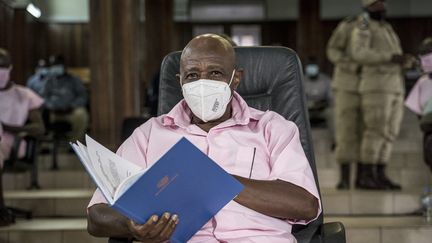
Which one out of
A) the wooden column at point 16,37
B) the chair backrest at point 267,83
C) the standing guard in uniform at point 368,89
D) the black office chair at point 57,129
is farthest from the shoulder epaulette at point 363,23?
the wooden column at point 16,37

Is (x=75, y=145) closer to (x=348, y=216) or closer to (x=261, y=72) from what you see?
(x=261, y=72)

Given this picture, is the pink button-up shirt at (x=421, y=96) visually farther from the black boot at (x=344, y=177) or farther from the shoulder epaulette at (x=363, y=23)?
the black boot at (x=344, y=177)

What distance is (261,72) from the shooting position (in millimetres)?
2830

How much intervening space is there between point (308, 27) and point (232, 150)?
9.40m

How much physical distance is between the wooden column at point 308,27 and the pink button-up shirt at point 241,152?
9.23 m

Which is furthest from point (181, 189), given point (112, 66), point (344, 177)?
point (112, 66)

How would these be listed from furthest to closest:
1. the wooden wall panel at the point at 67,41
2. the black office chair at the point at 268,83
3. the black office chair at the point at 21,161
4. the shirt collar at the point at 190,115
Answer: the wooden wall panel at the point at 67,41, the black office chair at the point at 21,161, the black office chair at the point at 268,83, the shirt collar at the point at 190,115

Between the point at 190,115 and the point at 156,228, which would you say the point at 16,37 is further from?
the point at 156,228

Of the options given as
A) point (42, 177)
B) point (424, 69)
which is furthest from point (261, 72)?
point (42, 177)

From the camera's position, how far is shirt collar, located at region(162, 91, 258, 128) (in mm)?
2498

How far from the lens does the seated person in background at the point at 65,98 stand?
28.1ft

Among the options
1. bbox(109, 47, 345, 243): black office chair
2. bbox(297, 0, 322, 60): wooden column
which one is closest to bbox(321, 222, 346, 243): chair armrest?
bbox(109, 47, 345, 243): black office chair

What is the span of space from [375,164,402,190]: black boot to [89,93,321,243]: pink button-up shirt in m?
3.49

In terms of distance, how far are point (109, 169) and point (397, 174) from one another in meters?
4.70
